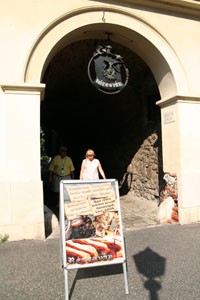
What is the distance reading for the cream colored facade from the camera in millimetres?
4426

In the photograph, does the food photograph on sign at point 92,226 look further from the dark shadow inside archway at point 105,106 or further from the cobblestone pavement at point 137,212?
the dark shadow inside archway at point 105,106

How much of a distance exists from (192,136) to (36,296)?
13.1 feet

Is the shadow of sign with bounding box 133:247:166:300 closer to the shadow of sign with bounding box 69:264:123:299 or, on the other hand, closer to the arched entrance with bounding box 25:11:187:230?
the shadow of sign with bounding box 69:264:123:299

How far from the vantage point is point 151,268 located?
134 inches

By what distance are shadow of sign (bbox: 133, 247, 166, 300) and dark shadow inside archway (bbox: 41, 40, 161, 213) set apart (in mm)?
3861

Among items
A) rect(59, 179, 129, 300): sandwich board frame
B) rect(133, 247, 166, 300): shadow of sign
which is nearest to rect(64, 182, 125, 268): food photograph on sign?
rect(59, 179, 129, 300): sandwich board frame

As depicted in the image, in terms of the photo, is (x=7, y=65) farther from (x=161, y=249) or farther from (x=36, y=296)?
(x=161, y=249)

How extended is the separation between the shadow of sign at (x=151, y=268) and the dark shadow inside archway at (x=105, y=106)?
12.7ft

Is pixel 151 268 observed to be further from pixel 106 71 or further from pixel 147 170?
pixel 147 170

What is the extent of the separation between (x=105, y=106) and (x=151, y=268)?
7.47 m

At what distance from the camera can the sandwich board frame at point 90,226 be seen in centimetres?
286

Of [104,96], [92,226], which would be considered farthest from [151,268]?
[104,96]

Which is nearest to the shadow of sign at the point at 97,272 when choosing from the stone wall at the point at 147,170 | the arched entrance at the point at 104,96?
the arched entrance at the point at 104,96

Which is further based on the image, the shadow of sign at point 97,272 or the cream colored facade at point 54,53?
the cream colored facade at point 54,53
